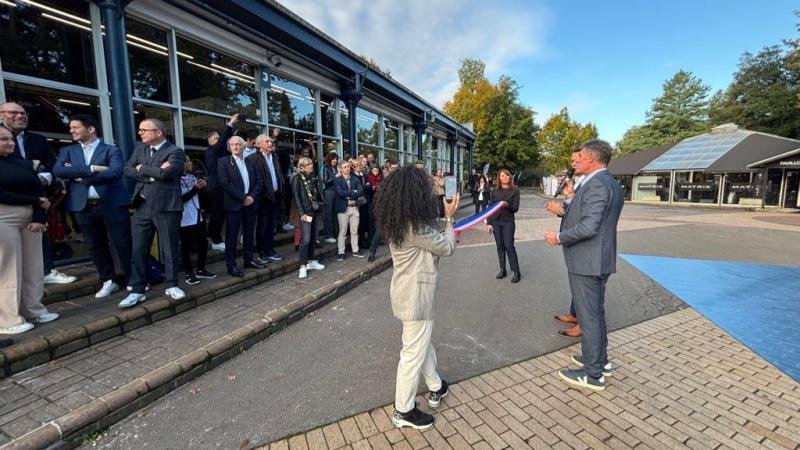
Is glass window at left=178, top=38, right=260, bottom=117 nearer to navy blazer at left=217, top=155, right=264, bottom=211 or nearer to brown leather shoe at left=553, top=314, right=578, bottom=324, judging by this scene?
navy blazer at left=217, top=155, right=264, bottom=211

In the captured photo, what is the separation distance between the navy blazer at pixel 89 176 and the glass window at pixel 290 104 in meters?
4.72

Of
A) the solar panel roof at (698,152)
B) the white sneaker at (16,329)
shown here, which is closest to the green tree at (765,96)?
the solar panel roof at (698,152)

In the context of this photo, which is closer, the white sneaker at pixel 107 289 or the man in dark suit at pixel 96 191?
the man in dark suit at pixel 96 191

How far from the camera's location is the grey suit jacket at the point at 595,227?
293cm

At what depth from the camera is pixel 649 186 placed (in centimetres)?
2723

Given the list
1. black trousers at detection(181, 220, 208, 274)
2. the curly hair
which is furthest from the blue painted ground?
black trousers at detection(181, 220, 208, 274)

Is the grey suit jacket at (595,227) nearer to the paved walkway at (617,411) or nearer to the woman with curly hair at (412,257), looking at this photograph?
the paved walkway at (617,411)

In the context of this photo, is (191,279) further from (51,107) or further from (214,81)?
(214,81)

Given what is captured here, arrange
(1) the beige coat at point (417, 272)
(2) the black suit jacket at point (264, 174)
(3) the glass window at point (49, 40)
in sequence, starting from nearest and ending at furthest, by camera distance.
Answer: (1) the beige coat at point (417, 272) < (3) the glass window at point (49, 40) < (2) the black suit jacket at point (264, 174)

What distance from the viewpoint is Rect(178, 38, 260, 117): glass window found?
648 centimetres

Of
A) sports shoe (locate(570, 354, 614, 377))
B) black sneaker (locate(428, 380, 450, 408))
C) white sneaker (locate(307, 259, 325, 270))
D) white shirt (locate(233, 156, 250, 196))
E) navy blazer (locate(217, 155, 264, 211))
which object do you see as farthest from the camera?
white sneaker (locate(307, 259, 325, 270))

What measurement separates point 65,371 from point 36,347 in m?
0.35

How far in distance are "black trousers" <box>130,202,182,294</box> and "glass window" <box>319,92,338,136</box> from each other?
6906 mm

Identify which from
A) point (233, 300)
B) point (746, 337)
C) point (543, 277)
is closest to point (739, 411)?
point (746, 337)
